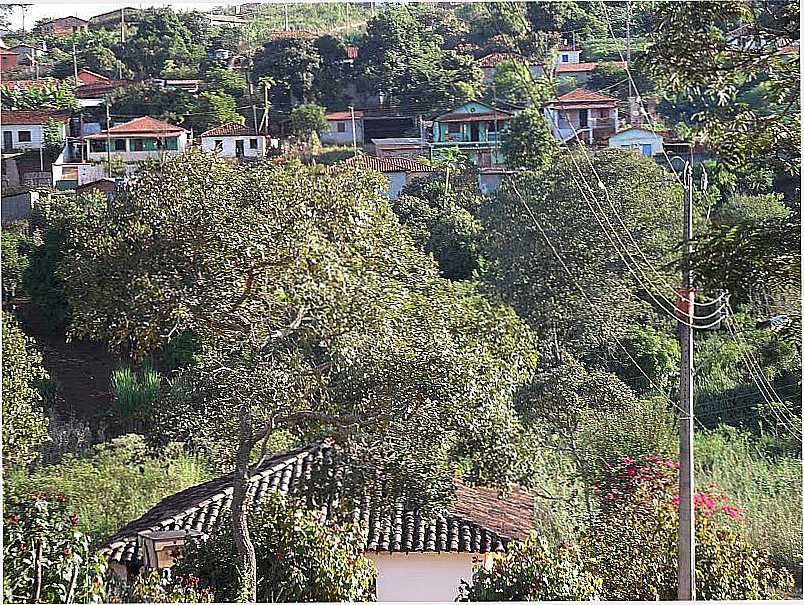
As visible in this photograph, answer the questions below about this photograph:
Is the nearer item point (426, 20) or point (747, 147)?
point (747, 147)

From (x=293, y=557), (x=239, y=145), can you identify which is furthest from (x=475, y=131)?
(x=293, y=557)

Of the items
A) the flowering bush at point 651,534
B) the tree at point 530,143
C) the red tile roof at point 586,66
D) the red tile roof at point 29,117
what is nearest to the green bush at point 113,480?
the red tile roof at point 29,117

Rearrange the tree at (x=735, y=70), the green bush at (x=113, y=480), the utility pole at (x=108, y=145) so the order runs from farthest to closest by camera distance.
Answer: the utility pole at (x=108, y=145), the green bush at (x=113, y=480), the tree at (x=735, y=70)

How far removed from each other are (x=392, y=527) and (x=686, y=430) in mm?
1192

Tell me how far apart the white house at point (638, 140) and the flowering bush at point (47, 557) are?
252cm

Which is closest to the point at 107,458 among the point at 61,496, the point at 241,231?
the point at 61,496

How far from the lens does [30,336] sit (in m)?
4.18

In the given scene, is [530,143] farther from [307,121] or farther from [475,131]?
[307,121]

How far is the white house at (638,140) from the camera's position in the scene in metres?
4.24

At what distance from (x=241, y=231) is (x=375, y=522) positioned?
4.01ft

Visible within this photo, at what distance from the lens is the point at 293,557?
13.8 ft

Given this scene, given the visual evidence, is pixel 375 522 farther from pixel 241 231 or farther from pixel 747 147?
pixel 747 147

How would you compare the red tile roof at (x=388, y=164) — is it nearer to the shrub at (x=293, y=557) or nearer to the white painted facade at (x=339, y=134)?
the white painted facade at (x=339, y=134)

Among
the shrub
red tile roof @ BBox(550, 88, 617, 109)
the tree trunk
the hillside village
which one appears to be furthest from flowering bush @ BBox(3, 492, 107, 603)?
red tile roof @ BBox(550, 88, 617, 109)
